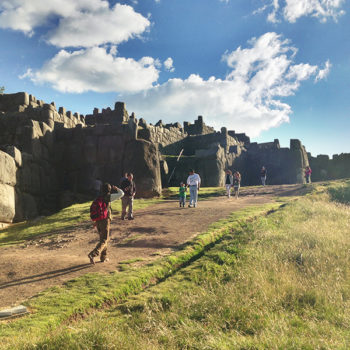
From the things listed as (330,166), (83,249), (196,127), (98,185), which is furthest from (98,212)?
(330,166)

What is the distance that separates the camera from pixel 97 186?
21.1 metres

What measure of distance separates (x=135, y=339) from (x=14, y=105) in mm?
24543

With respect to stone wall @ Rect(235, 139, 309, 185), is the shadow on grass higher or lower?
lower

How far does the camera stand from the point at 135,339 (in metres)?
4.28

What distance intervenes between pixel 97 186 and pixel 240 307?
17.2 m

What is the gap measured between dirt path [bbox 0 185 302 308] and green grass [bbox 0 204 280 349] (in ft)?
1.71

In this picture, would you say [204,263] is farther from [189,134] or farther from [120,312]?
[189,134]

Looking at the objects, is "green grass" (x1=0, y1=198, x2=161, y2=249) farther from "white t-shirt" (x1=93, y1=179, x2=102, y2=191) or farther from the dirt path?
"white t-shirt" (x1=93, y1=179, x2=102, y2=191)

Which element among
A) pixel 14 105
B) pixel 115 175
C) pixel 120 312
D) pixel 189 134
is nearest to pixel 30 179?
pixel 115 175

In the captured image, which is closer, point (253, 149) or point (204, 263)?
point (204, 263)

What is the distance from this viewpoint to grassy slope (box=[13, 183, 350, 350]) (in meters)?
4.23

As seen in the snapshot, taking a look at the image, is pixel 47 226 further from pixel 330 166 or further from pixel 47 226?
pixel 330 166

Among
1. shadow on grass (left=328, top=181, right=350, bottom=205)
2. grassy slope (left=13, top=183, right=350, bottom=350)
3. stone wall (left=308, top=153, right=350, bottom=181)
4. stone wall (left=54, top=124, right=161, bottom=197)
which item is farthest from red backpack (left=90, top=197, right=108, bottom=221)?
stone wall (left=308, top=153, right=350, bottom=181)

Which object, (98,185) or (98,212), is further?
(98,185)
